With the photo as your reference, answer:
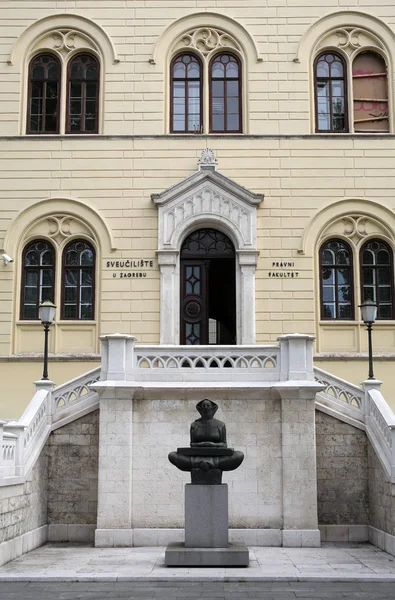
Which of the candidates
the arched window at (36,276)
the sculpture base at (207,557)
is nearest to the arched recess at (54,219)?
the arched window at (36,276)

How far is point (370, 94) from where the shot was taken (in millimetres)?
22656

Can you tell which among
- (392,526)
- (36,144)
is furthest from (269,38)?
(392,526)

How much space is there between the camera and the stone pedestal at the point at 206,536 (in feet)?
42.2

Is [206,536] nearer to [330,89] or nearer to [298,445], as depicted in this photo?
[298,445]

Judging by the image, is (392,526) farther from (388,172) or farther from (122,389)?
(388,172)

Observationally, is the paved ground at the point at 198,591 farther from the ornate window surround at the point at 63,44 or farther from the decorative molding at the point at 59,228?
the ornate window surround at the point at 63,44

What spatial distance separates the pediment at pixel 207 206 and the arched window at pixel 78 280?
210 cm

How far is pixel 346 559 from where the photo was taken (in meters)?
14.1

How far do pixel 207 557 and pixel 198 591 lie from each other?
5.20 feet

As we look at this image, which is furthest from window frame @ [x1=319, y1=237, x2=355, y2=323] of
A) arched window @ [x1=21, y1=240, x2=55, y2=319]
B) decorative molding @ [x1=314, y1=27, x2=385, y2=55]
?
arched window @ [x1=21, y1=240, x2=55, y2=319]

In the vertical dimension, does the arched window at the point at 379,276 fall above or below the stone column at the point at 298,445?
above

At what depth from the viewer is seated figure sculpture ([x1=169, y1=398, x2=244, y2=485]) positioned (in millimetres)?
13305

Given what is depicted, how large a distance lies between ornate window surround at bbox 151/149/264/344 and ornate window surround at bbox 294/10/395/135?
360 centimetres

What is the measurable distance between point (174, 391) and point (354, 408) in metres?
3.84
